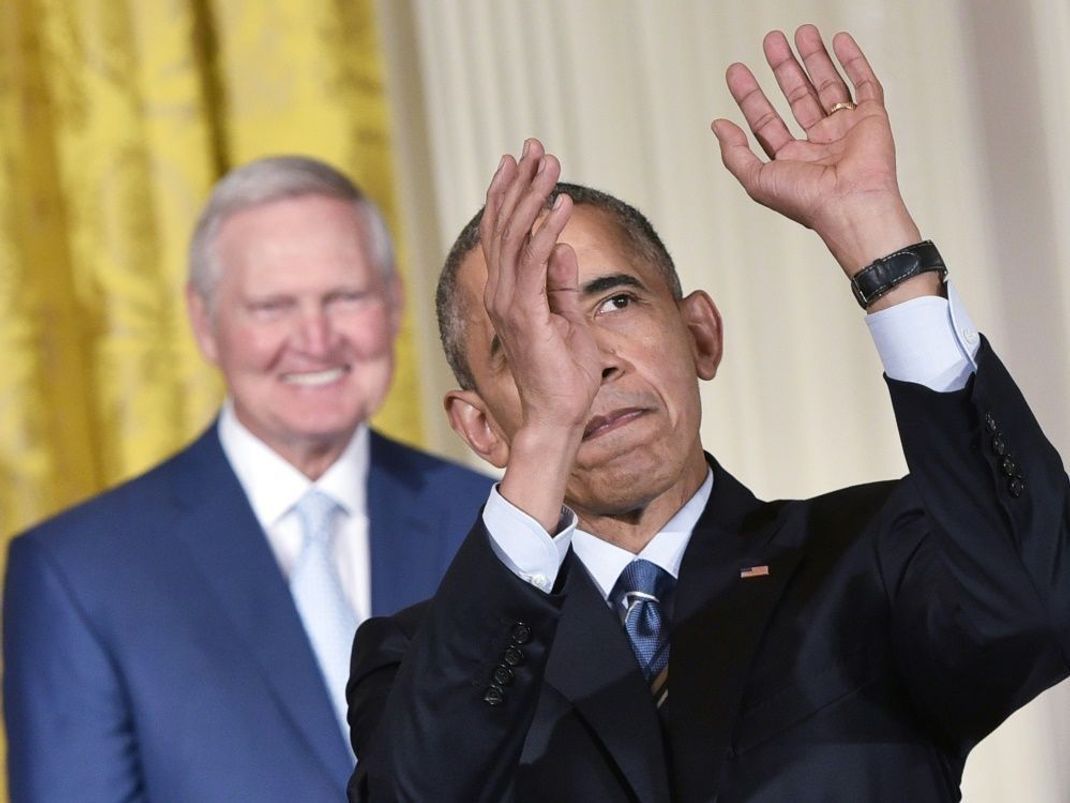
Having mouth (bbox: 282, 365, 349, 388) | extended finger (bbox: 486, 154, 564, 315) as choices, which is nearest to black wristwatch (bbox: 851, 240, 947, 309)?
extended finger (bbox: 486, 154, 564, 315)

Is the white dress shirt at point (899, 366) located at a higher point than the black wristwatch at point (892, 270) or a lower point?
lower

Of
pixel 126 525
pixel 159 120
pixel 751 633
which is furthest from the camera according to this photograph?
pixel 159 120

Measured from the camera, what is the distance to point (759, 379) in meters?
3.33

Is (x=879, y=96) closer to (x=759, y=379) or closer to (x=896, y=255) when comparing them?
(x=896, y=255)

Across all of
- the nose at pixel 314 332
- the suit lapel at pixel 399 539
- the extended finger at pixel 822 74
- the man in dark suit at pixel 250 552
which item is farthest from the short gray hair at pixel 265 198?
the extended finger at pixel 822 74

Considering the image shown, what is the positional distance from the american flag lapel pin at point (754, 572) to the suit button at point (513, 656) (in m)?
0.22

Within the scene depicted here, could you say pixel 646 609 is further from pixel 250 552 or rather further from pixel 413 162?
pixel 413 162

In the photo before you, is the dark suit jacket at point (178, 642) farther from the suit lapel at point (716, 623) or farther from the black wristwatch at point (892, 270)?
the black wristwatch at point (892, 270)

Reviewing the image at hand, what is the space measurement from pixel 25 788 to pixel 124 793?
17 cm

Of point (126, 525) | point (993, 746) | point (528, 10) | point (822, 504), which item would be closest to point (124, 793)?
point (126, 525)

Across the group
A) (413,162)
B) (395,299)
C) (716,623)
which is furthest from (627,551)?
(413,162)

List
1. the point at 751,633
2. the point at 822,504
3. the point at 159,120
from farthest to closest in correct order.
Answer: the point at 159,120
the point at 822,504
the point at 751,633

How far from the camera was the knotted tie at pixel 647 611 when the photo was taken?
1.53m

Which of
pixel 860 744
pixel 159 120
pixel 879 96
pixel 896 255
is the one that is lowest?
pixel 860 744
